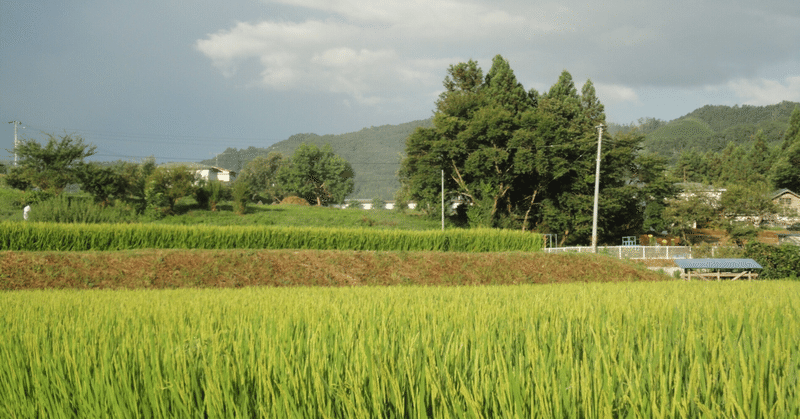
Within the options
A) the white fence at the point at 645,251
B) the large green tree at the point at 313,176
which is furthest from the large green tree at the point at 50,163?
the large green tree at the point at 313,176

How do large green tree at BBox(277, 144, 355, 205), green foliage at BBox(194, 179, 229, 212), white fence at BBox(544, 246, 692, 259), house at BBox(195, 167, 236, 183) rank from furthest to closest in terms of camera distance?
1. house at BBox(195, 167, 236, 183)
2. large green tree at BBox(277, 144, 355, 205)
3. green foliage at BBox(194, 179, 229, 212)
4. white fence at BBox(544, 246, 692, 259)

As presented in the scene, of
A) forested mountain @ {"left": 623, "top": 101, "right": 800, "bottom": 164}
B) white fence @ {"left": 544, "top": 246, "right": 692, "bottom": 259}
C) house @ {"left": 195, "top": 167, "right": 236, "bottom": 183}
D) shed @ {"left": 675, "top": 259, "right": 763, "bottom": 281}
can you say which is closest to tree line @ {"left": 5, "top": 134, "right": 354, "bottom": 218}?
white fence @ {"left": 544, "top": 246, "right": 692, "bottom": 259}

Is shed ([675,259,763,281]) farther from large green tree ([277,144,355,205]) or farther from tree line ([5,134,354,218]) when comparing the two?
large green tree ([277,144,355,205])

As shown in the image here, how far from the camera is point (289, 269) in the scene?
1611cm

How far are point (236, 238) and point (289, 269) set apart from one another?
19.7 feet

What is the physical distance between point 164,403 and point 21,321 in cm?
270

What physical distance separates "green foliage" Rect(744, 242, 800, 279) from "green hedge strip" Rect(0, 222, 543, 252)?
Answer: 1013 centimetres

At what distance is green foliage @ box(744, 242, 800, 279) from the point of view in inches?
763

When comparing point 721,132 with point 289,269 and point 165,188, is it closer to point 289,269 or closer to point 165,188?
point 165,188

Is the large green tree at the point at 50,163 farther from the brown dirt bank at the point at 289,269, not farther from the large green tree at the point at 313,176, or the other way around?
the large green tree at the point at 313,176

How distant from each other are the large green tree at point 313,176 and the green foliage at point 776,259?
2532 inches

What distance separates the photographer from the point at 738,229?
33.6 metres

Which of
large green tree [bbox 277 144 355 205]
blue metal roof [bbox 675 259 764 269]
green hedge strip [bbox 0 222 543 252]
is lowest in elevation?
blue metal roof [bbox 675 259 764 269]

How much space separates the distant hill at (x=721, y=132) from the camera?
449 feet
